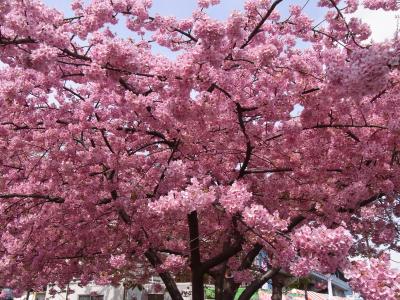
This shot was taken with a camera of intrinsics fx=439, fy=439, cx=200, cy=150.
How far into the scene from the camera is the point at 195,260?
929cm

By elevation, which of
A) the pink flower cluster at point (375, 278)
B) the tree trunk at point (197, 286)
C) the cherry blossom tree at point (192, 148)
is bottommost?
the pink flower cluster at point (375, 278)

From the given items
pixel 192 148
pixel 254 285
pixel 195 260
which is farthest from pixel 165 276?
pixel 192 148

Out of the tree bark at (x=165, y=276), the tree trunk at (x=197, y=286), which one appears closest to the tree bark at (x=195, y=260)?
the tree trunk at (x=197, y=286)

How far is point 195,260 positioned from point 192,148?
8.28ft

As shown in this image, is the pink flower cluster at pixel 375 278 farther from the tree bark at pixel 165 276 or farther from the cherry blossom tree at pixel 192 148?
the tree bark at pixel 165 276

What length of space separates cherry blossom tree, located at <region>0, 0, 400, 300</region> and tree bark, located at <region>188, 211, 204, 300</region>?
3 centimetres

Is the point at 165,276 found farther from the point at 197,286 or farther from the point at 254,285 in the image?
the point at 254,285

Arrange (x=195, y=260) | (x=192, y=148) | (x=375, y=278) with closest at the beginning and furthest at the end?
(x=375, y=278) < (x=192, y=148) < (x=195, y=260)

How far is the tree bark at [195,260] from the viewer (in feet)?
29.7

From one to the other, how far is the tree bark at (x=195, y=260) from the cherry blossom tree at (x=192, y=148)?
1.1 inches

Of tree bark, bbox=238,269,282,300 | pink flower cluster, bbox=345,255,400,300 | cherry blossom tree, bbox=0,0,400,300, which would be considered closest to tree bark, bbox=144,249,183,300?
cherry blossom tree, bbox=0,0,400,300

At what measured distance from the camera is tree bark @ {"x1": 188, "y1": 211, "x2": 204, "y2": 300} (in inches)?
357

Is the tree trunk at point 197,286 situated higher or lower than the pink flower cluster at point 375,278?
higher

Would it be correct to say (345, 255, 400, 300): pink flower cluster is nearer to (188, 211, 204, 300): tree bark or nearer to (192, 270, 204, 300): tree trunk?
(188, 211, 204, 300): tree bark
